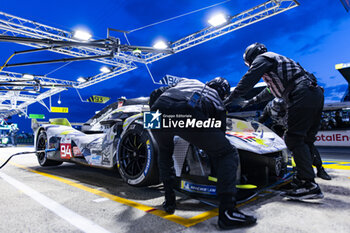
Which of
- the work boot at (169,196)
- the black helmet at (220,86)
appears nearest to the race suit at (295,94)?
the black helmet at (220,86)

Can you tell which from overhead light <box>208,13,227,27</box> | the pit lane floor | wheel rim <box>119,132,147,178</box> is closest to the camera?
the pit lane floor

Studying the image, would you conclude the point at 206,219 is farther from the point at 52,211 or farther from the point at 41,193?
the point at 41,193

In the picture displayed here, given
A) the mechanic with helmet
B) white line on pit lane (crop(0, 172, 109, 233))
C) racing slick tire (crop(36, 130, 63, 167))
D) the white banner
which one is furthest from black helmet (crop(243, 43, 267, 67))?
the white banner

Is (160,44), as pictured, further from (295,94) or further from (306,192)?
(306,192)

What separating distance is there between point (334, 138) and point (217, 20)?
8.69 m

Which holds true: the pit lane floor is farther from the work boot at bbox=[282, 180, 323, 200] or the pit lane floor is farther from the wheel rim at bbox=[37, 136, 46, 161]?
the wheel rim at bbox=[37, 136, 46, 161]

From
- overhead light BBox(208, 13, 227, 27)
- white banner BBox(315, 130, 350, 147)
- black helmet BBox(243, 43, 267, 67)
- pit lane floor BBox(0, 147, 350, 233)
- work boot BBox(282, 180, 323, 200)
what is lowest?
white banner BBox(315, 130, 350, 147)

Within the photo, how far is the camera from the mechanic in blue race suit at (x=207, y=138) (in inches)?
70.5

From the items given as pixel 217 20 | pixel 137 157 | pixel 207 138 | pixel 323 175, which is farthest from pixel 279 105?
pixel 217 20

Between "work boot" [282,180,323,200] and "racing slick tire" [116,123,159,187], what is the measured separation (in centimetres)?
155

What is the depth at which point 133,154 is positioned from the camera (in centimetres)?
309

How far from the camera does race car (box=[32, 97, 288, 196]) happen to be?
7.79ft

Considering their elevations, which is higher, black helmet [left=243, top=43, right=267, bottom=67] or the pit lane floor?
black helmet [left=243, top=43, right=267, bottom=67]

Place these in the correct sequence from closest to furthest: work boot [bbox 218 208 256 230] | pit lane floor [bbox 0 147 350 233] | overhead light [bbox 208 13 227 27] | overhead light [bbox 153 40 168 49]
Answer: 1. work boot [bbox 218 208 256 230]
2. pit lane floor [bbox 0 147 350 233]
3. overhead light [bbox 208 13 227 27]
4. overhead light [bbox 153 40 168 49]
